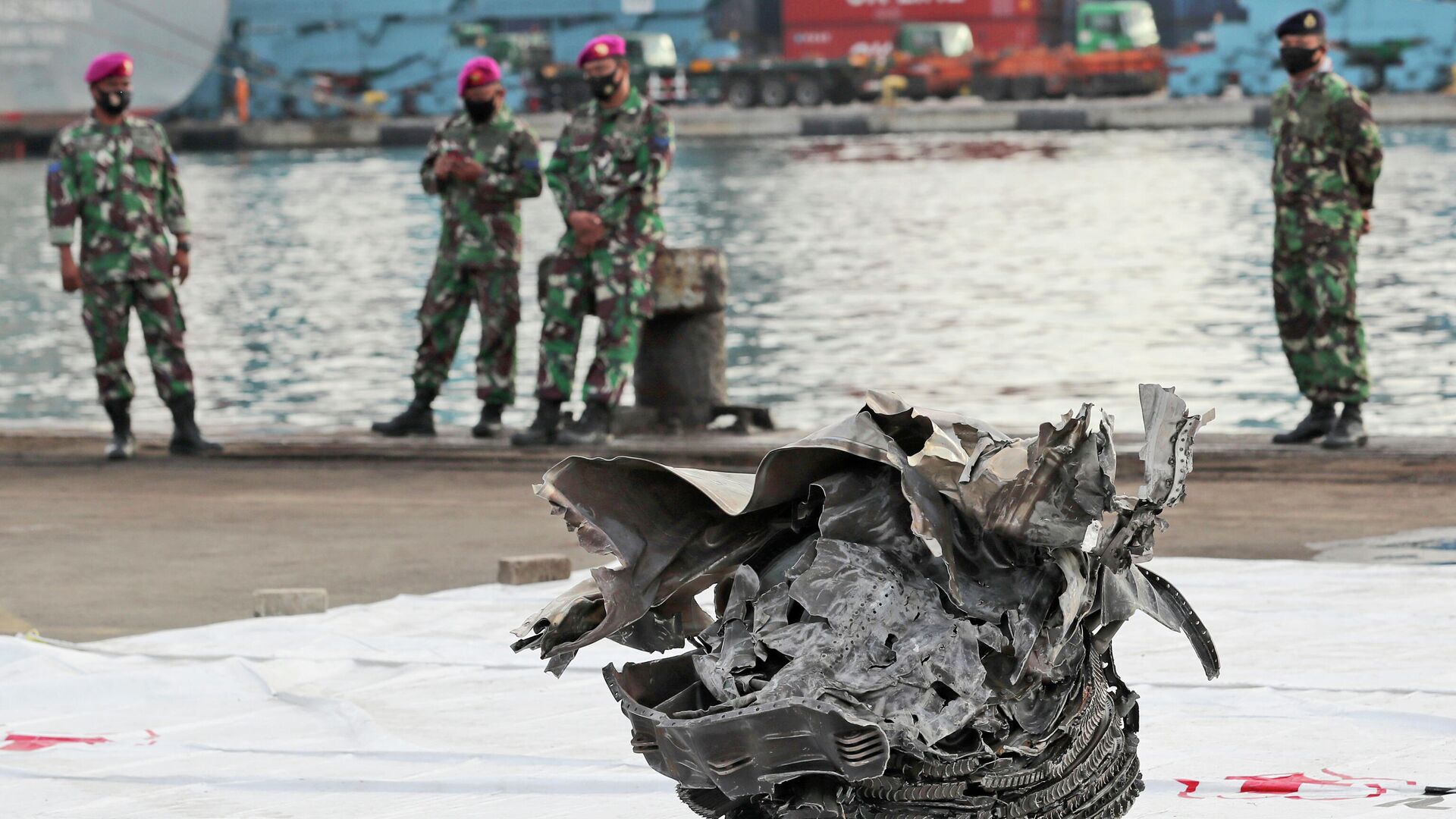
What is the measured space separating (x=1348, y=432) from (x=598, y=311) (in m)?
3.01

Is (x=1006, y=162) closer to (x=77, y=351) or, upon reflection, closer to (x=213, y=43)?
(x=77, y=351)

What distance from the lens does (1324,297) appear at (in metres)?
8.16

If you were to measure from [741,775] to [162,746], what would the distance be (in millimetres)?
1728

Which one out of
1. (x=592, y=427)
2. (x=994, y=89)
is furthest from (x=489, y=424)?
(x=994, y=89)

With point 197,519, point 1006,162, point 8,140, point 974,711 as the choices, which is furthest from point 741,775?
point 8,140

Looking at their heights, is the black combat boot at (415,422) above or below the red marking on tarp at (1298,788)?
below

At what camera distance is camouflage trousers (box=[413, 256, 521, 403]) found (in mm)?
9031

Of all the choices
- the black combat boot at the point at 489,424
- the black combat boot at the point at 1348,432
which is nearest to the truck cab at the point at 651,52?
the black combat boot at the point at 489,424

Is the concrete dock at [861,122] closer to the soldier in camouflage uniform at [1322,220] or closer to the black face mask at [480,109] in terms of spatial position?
the soldier in camouflage uniform at [1322,220]

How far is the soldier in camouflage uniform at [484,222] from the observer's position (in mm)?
8969

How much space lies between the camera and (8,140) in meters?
49.7

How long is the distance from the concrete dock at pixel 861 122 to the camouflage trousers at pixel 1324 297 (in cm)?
3330

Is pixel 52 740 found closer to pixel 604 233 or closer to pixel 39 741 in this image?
pixel 39 741

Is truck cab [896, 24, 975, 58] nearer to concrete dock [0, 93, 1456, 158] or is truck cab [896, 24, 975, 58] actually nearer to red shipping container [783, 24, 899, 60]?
concrete dock [0, 93, 1456, 158]
